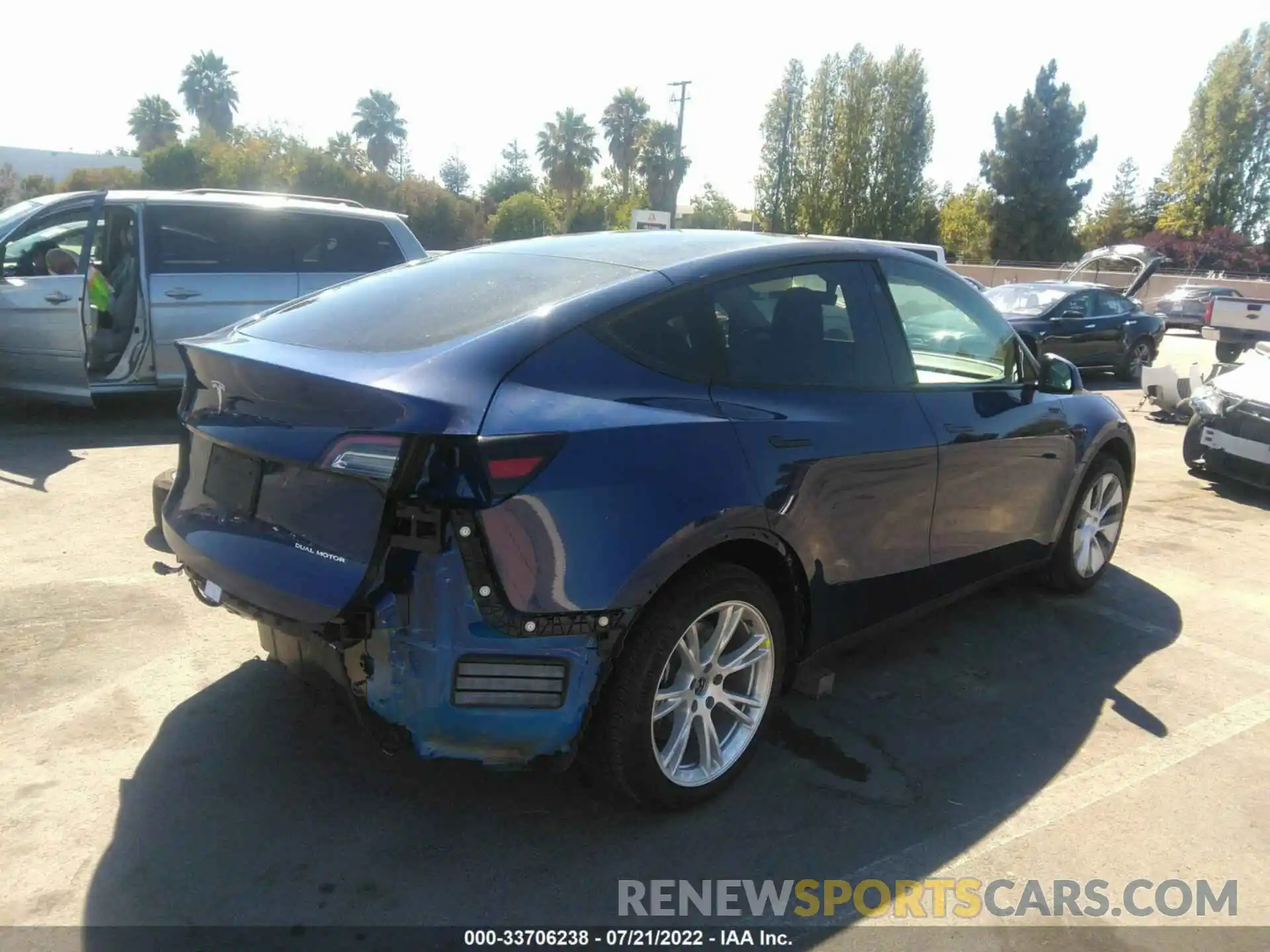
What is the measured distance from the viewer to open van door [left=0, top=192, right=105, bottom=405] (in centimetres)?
743

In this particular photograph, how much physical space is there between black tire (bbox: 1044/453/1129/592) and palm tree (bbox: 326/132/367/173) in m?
53.7

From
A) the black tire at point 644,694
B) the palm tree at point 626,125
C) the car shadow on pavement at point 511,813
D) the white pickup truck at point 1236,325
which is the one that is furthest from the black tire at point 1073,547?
the palm tree at point 626,125

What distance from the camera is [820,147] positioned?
183ft

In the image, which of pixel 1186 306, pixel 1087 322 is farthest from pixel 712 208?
pixel 1087 322

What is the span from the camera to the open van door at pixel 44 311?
7.43m

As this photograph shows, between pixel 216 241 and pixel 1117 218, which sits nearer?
pixel 216 241

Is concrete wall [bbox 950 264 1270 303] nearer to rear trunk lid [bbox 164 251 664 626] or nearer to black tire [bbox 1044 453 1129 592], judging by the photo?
black tire [bbox 1044 453 1129 592]

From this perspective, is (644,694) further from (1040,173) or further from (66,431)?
(1040,173)

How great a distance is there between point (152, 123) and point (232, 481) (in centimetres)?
8976

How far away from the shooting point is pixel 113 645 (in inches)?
155

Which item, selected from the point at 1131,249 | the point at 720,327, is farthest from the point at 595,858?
the point at 1131,249

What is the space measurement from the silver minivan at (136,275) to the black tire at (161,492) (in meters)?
4.37

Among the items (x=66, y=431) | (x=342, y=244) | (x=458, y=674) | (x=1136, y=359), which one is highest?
(x=342, y=244)

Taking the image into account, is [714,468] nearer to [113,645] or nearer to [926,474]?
[926,474]
